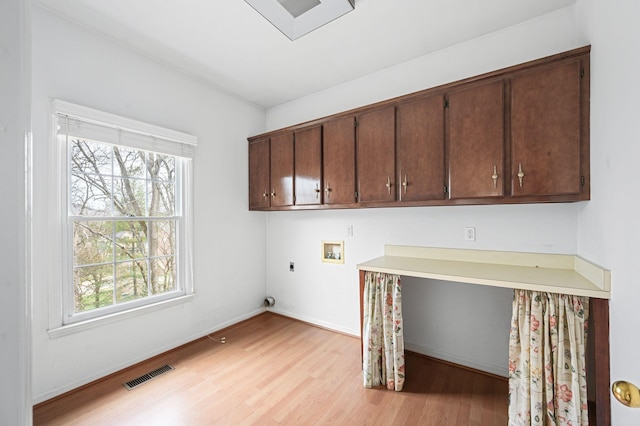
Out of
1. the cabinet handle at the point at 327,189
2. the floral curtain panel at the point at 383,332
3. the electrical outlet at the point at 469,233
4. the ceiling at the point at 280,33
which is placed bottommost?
Answer: the floral curtain panel at the point at 383,332

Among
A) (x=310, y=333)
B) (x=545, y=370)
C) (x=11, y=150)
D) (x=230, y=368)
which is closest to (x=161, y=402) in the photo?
(x=230, y=368)

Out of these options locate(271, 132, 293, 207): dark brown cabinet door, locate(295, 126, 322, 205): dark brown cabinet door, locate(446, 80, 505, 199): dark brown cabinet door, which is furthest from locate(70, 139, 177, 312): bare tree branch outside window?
locate(446, 80, 505, 199): dark brown cabinet door

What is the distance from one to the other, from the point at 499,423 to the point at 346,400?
98 cm

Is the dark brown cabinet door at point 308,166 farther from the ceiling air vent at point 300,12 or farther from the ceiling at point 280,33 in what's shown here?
the ceiling air vent at point 300,12

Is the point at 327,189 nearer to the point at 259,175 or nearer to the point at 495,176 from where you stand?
the point at 259,175

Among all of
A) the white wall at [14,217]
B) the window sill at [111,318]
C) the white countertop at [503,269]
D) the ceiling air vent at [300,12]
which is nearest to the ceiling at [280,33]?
the ceiling air vent at [300,12]

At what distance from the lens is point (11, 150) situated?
38 centimetres

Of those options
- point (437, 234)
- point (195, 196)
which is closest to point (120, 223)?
point (195, 196)

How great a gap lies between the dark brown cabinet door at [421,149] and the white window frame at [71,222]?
206cm

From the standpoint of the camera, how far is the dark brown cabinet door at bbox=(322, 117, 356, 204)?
2520 millimetres

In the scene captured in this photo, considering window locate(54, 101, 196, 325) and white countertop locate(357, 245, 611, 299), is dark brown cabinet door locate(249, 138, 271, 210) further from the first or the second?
white countertop locate(357, 245, 611, 299)

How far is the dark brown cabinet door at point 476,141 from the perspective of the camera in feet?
6.06

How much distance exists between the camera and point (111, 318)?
2.19m

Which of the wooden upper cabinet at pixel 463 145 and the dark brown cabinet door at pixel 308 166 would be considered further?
the dark brown cabinet door at pixel 308 166
